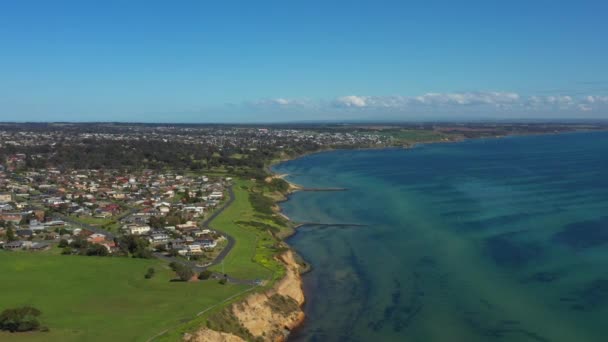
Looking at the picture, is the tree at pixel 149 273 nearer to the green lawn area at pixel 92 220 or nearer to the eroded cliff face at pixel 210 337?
the eroded cliff face at pixel 210 337

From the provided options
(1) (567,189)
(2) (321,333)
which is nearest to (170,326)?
(2) (321,333)

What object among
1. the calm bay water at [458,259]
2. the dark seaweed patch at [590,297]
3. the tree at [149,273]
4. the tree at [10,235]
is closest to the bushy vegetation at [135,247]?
the tree at [149,273]

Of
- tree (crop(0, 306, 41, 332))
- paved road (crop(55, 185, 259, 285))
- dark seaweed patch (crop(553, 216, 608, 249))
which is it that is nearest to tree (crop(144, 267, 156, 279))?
paved road (crop(55, 185, 259, 285))

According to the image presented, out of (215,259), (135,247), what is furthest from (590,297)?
(135,247)

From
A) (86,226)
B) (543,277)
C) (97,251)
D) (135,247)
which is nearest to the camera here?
(543,277)

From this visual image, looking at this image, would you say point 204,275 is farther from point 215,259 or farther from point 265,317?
point 265,317
